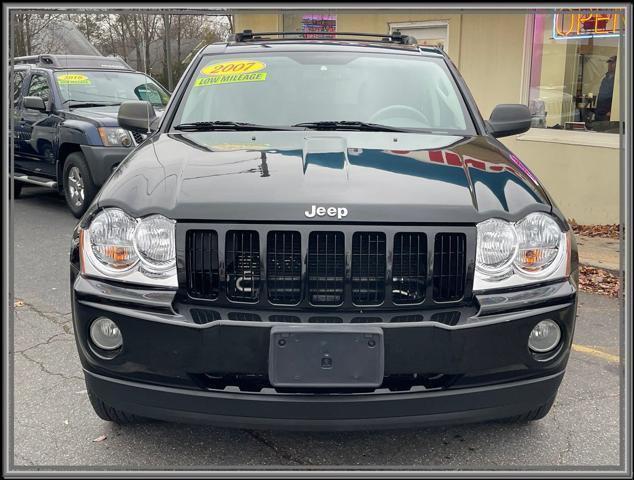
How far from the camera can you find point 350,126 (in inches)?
137

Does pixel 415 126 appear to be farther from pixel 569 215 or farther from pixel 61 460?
pixel 569 215

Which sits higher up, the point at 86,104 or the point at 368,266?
the point at 86,104

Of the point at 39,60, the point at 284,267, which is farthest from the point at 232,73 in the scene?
the point at 39,60

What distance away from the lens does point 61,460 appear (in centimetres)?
286

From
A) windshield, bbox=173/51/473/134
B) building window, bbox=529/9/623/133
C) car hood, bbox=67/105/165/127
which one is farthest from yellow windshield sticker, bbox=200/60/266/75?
building window, bbox=529/9/623/133

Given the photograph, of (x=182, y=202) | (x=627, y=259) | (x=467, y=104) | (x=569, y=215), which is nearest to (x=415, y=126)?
(x=467, y=104)

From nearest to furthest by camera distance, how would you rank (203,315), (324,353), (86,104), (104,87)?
(324,353)
(203,315)
(86,104)
(104,87)

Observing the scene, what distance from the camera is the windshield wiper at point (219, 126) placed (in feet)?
11.3

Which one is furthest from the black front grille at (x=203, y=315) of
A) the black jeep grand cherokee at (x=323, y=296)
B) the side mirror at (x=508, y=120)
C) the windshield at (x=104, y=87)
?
the windshield at (x=104, y=87)

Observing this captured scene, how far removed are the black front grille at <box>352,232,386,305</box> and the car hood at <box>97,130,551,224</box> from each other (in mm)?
82

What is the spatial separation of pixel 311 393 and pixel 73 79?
7752mm

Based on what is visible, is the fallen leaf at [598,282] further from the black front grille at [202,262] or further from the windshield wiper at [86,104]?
the windshield wiper at [86,104]

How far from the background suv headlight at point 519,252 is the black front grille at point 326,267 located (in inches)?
20.4

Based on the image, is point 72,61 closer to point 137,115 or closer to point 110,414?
point 137,115
